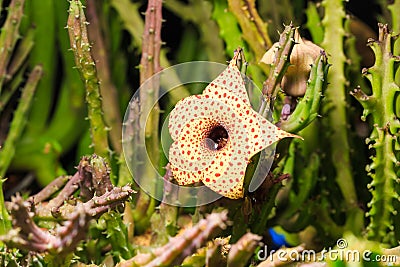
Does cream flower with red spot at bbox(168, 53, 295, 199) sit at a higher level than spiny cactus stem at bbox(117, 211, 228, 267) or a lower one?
higher

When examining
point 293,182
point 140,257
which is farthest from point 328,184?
point 140,257

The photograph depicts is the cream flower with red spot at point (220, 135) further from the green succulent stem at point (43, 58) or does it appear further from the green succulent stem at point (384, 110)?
the green succulent stem at point (43, 58)

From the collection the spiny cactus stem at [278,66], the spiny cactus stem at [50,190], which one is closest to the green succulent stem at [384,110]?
the spiny cactus stem at [278,66]

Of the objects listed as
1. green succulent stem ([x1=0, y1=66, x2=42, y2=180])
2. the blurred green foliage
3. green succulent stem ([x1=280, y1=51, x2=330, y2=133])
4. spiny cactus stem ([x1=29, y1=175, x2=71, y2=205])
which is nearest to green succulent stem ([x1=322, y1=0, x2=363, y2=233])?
the blurred green foliage

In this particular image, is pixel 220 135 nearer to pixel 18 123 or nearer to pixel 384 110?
pixel 384 110

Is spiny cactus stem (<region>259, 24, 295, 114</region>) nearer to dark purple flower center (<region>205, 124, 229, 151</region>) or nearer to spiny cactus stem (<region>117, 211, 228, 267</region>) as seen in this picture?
dark purple flower center (<region>205, 124, 229, 151</region>)
